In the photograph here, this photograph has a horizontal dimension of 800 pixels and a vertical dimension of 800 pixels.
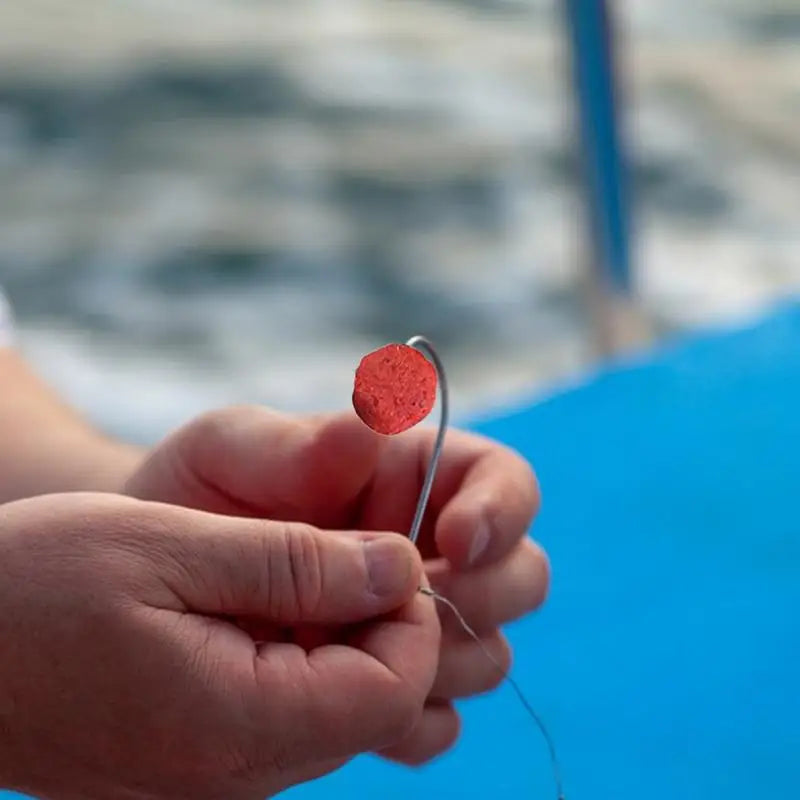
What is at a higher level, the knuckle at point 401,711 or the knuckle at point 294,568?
the knuckle at point 294,568

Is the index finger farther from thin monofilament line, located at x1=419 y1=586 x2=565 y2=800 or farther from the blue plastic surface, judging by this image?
the blue plastic surface

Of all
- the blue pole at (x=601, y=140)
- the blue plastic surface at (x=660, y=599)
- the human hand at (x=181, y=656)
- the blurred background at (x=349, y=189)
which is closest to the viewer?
the human hand at (x=181, y=656)

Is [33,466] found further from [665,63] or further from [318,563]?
[665,63]

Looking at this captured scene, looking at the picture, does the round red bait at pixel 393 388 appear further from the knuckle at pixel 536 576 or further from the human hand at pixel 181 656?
the knuckle at pixel 536 576

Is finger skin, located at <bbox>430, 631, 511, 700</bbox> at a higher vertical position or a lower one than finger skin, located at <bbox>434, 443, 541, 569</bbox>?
lower

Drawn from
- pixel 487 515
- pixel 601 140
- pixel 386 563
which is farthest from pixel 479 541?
pixel 601 140

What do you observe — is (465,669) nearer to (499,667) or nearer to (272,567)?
(499,667)

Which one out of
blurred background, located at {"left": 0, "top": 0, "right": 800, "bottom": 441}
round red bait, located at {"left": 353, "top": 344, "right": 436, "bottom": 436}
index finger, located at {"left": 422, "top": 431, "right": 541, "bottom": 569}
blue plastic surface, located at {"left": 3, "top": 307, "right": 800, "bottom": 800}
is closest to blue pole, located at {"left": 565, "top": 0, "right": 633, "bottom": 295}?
blurred background, located at {"left": 0, "top": 0, "right": 800, "bottom": 441}

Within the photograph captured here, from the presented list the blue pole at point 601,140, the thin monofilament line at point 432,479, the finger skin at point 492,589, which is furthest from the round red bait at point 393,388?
the blue pole at point 601,140
